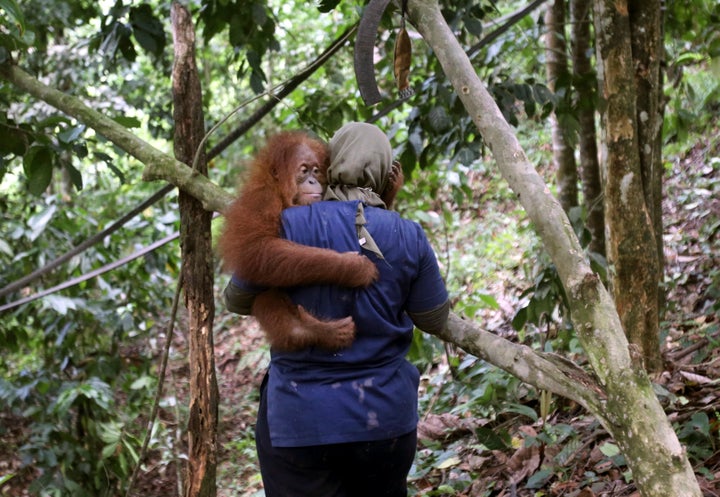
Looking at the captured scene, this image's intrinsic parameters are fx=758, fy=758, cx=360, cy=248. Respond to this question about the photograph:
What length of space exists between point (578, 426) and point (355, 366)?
80.7 inches

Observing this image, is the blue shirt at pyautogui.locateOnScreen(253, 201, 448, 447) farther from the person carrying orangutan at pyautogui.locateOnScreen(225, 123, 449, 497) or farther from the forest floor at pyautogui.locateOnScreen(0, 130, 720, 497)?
the forest floor at pyautogui.locateOnScreen(0, 130, 720, 497)

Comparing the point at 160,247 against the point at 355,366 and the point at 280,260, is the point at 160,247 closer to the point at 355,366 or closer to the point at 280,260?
the point at 280,260

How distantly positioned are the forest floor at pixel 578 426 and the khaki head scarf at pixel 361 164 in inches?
61.5

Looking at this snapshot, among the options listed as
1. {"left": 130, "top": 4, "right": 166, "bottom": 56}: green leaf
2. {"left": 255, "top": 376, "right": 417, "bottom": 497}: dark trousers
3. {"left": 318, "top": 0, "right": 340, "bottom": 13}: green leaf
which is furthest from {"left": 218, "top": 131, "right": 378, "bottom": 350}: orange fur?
{"left": 130, "top": 4, "right": 166, "bottom": 56}: green leaf

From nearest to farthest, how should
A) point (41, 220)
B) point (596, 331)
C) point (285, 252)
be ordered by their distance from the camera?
point (596, 331) < point (285, 252) < point (41, 220)

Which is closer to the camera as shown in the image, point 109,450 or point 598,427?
point 598,427

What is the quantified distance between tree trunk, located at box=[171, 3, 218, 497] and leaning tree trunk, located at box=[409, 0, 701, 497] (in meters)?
1.13

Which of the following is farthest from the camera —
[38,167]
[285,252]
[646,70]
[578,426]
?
[578,426]

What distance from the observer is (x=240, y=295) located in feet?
7.43

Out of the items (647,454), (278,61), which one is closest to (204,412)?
(647,454)

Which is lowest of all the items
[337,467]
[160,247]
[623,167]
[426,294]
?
[337,467]

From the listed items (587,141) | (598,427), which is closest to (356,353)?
(598,427)

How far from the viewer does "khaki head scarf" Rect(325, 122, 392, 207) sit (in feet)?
7.18

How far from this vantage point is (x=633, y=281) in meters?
3.23
